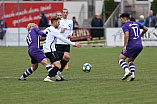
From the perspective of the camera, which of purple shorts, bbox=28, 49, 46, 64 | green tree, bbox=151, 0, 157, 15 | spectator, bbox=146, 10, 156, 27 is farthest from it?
green tree, bbox=151, 0, 157, 15

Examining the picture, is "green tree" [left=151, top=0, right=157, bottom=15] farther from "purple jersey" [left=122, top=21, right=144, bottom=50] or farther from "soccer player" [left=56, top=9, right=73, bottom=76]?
"purple jersey" [left=122, top=21, right=144, bottom=50]

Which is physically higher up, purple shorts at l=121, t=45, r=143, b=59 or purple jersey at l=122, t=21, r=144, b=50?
purple jersey at l=122, t=21, r=144, b=50

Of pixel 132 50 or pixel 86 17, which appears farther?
pixel 86 17

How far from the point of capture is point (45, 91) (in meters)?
7.93

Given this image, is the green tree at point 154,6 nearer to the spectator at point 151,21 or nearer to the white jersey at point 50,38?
the spectator at point 151,21

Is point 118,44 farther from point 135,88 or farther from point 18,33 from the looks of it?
point 135,88

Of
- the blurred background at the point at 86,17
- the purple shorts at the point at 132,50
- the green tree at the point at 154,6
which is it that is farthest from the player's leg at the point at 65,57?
the green tree at the point at 154,6

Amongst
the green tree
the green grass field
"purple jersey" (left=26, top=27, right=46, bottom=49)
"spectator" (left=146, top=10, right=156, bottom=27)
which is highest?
the green tree

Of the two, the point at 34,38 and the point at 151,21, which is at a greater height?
the point at 151,21

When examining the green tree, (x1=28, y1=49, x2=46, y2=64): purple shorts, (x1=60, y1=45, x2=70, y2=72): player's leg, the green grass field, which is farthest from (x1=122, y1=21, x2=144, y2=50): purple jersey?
the green tree

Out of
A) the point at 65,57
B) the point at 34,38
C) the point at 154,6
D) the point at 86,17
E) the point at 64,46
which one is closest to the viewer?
the point at 34,38

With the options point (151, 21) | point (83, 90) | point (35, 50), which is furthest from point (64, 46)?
point (151, 21)

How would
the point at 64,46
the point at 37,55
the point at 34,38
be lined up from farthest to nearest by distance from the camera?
the point at 64,46, the point at 34,38, the point at 37,55

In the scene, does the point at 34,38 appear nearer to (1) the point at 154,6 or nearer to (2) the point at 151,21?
(2) the point at 151,21
